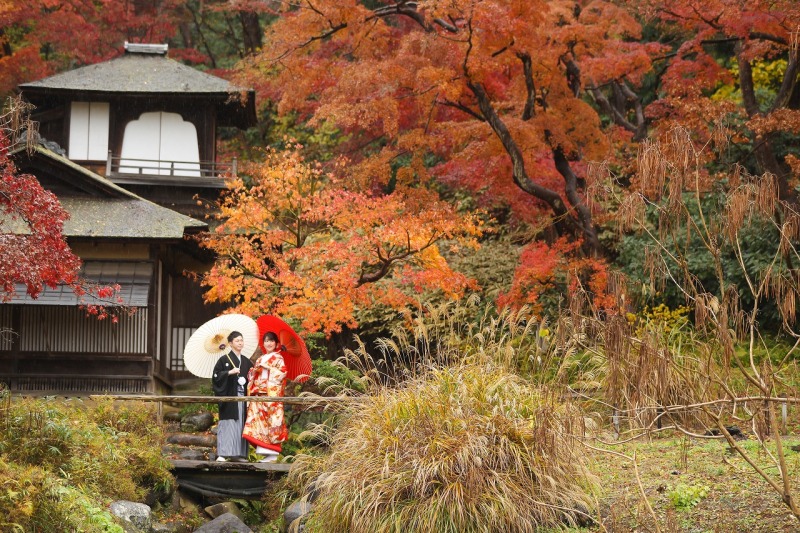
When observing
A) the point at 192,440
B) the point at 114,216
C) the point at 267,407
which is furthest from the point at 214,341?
the point at 114,216

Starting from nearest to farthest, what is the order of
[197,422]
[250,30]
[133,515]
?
[133,515] < [197,422] < [250,30]

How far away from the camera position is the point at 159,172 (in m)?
18.7

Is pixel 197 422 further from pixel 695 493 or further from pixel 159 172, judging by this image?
pixel 695 493

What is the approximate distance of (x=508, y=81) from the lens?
15.6m

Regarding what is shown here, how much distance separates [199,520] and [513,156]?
6.73 metres

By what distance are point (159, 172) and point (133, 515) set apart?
11.1m

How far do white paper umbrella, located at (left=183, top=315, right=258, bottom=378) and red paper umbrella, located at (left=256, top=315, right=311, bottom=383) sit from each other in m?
0.16

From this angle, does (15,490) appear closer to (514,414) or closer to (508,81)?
(514,414)

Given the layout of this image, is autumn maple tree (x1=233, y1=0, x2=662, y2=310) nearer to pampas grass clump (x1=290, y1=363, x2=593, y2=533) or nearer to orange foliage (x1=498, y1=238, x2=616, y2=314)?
orange foliage (x1=498, y1=238, x2=616, y2=314)

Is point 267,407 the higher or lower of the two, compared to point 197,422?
higher

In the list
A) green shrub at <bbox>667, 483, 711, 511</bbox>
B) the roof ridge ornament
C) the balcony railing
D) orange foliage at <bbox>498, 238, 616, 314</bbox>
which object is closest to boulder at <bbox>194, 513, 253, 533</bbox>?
green shrub at <bbox>667, 483, 711, 511</bbox>

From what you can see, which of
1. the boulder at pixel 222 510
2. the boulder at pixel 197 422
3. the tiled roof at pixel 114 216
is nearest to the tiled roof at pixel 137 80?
the tiled roof at pixel 114 216

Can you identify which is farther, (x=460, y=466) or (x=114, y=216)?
(x=114, y=216)

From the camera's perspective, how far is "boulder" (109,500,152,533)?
8547 millimetres
